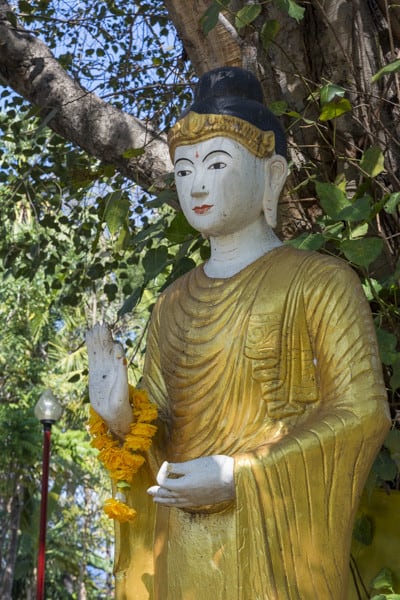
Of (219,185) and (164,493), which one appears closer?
(164,493)

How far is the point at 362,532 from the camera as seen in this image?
13.1 ft

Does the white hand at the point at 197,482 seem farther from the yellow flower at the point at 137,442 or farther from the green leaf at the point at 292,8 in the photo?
the green leaf at the point at 292,8

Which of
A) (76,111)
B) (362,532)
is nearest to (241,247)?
(362,532)

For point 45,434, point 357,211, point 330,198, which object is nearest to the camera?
point 357,211

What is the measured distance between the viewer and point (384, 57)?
4520 millimetres

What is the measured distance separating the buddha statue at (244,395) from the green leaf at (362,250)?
0.38 metres

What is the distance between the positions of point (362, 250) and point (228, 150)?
25.5 inches

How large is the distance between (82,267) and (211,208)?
334 cm

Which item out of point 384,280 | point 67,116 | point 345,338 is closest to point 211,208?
point 345,338

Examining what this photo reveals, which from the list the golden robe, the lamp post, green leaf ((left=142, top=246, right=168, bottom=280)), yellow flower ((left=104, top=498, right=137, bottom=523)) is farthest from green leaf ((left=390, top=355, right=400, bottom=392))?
the lamp post

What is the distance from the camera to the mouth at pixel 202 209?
2.91 meters

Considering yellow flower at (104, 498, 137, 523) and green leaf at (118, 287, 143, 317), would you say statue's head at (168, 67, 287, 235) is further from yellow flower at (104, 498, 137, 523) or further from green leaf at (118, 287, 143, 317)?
green leaf at (118, 287, 143, 317)

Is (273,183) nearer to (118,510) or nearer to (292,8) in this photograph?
(292,8)

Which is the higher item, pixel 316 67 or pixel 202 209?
pixel 316 67
